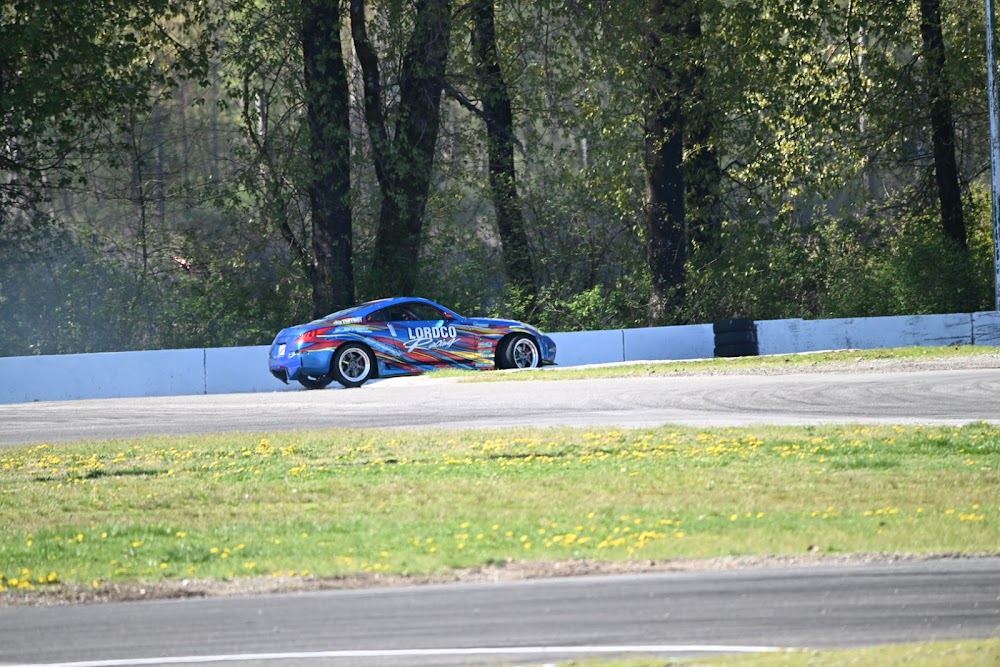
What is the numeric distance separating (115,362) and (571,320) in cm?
1070

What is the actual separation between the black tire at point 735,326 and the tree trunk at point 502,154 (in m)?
5.58

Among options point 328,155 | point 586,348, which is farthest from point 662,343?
point 328,155

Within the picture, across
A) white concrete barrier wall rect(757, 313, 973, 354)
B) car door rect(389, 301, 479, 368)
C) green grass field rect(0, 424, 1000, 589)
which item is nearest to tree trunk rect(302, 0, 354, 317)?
car door rect(389, 301, 479, 368)

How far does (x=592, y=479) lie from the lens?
38.0ft

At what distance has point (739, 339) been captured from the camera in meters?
27.1

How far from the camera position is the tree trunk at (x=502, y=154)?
32.1 metres

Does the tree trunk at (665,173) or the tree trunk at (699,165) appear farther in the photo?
the tree trunk at (699,165)

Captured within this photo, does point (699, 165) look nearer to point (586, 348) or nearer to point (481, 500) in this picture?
point (586, 348)

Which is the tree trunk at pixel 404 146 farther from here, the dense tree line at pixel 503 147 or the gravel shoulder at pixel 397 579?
the gravel shoulder at pixel 397 579

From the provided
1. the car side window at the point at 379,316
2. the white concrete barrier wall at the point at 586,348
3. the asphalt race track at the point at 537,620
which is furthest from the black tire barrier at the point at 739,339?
the asphalt race track at the point at 537,620

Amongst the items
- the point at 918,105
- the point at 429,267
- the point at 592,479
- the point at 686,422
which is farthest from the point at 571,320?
the point at 592,479

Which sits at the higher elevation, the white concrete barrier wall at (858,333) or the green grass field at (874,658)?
the white concrete barrier wall at (858,333)

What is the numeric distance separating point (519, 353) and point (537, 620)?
18467 mm

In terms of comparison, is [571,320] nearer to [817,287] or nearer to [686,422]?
[817,287]
